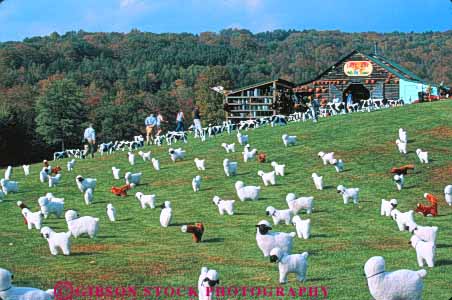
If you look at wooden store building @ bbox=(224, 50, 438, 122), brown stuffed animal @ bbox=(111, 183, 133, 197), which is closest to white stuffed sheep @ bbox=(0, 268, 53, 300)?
brown stuffed animal @ bbox=(111, 183, 133, 197)

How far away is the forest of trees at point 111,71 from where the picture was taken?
1287cm

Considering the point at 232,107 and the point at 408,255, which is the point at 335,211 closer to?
the point at 408,255

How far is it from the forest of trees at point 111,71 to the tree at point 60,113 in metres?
0.03

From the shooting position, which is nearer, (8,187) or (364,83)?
(8,187)

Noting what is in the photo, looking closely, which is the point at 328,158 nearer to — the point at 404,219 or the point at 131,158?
the point at 131,158

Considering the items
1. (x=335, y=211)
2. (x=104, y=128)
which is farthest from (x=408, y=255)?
(x=104, y=128)

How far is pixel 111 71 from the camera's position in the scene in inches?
667

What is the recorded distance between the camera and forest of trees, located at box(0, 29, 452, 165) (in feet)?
42.2

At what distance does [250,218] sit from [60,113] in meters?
6.29

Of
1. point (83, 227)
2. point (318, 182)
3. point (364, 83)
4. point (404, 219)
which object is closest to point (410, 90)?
point (364, 83)

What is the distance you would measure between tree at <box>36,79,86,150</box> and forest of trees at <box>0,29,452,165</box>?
0.03 m

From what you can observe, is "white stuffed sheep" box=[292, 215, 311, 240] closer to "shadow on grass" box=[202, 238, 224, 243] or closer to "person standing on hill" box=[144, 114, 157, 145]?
"shadow on grass" box=[202, 238, 224, 243]

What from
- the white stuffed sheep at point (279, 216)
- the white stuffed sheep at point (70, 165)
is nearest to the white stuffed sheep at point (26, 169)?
the white stuffed sheep at point (70, 165)

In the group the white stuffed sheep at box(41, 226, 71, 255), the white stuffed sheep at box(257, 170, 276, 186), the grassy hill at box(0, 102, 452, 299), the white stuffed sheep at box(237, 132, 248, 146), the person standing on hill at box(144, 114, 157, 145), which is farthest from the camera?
the white stuffed sheep at box(237, 132, 248, 146)
